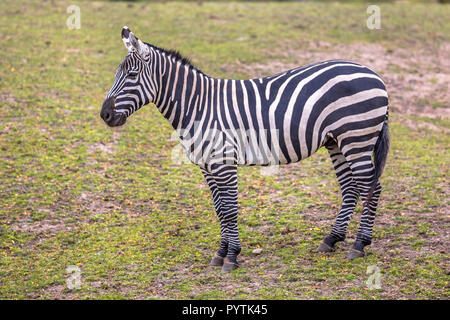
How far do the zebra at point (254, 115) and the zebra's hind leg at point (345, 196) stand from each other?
13.4 inches

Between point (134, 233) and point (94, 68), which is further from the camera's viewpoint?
point (94, 68)

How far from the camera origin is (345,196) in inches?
310

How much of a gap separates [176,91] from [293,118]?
5.10ft

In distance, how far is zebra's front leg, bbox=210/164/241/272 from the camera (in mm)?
7129

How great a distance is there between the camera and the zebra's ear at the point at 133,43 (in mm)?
6863

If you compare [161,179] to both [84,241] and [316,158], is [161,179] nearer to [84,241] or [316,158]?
[84,241]

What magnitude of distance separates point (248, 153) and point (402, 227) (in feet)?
9.05

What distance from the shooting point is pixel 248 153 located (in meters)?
7.31

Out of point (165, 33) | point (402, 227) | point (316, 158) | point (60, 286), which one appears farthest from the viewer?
point (165, 33)

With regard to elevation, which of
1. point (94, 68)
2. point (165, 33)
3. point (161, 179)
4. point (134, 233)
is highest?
point (165, 33)
